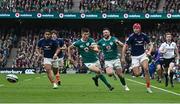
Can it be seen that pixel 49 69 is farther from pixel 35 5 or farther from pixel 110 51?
pixel 35 5

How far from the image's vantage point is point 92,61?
879 inches

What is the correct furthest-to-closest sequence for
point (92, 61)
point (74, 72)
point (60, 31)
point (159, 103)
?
point (60, 31), point (74, 72), point (92, 61), point (159, 103)

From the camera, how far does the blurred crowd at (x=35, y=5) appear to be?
5958 cm

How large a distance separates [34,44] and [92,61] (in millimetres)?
36904

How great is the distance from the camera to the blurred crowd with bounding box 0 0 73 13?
59.6 m

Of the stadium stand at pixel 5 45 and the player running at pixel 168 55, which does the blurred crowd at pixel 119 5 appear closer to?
the stadium stand at pixel 5 45

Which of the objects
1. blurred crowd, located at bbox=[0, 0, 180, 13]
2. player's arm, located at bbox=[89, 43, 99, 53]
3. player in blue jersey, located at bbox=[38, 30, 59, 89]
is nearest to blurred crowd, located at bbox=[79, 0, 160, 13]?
blurred crowd, located at bbox=[0, 0, 180, 13]

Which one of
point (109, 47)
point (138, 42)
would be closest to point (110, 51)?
point (109, 47)

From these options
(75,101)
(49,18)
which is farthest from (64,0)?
(75,101)

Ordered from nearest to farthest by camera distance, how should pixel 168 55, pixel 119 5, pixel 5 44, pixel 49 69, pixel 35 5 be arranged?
1. pixel 49 69
2. pixel 168 55
3. pixel 5 44
4. pixel 119 5
5. pixel 35 5

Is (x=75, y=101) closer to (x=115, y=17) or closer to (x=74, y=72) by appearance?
(x=74, y=72)

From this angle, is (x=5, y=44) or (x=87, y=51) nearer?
(x=87, y=51)

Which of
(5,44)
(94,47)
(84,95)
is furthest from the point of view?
(5,44)

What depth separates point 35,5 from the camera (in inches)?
2376
